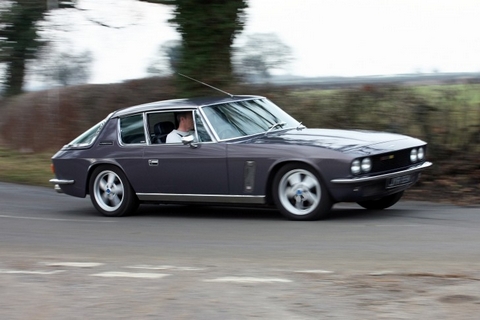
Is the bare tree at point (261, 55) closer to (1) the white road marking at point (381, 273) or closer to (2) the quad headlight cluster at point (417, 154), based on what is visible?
(2) the quad headlight cluster at point (417, 154)

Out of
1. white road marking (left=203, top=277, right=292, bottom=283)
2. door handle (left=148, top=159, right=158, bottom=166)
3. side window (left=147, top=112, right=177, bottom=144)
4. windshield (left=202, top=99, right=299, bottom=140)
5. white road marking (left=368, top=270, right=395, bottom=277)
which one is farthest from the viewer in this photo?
side window (left=147, top=112, right=177, bottom=144)

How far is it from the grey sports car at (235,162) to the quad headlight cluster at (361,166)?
1 centimetres

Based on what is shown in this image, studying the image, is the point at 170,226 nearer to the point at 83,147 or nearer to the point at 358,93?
the point at 83,147

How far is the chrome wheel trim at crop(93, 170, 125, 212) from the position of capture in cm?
1188

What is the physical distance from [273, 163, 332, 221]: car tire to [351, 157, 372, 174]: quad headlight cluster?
0.42 metres

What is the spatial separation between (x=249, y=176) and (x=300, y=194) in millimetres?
684

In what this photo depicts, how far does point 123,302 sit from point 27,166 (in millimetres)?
14694

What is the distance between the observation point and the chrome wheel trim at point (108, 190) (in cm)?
1188

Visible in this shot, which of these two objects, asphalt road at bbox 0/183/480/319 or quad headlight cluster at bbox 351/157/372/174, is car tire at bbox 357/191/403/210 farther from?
quad headlight cluster at bbox 351/157/372/174

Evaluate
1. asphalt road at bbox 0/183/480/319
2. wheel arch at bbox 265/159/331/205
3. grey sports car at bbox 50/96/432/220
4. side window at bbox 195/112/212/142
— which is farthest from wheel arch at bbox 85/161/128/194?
wheel arch at bbox 265/159/331/205

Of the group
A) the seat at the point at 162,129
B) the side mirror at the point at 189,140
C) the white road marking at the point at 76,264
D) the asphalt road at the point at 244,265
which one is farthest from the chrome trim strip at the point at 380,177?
the white road marking at the point at 76,264

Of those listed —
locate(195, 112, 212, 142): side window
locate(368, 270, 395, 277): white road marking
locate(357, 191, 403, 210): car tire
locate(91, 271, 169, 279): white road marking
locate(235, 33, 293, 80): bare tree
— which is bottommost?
locate(91, 271, 169, 279): white road marking

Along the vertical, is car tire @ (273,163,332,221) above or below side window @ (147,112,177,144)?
below

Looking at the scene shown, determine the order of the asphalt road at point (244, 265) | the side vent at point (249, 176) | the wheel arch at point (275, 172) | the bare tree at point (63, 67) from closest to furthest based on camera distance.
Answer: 1. the asphalt road at point (244, 265)
2. the wheel arch at point (275, 172)
3. the side vent at point (249, 176)
4. the bare tree at point (63, 67)
